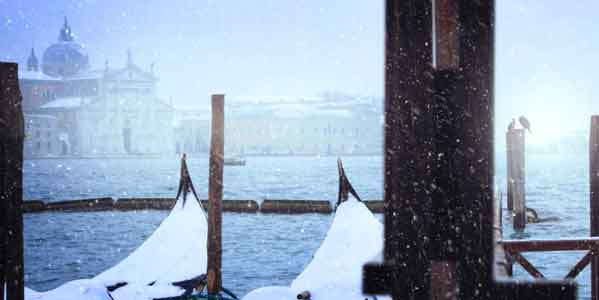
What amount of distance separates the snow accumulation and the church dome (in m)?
83.0

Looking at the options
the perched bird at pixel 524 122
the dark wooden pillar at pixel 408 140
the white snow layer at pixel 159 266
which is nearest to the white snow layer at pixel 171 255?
the white snow layer at pixel 159 266

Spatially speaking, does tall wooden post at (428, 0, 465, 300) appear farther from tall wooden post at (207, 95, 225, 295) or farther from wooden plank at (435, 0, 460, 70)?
tall wooden post at (207, 95, 225, 295)

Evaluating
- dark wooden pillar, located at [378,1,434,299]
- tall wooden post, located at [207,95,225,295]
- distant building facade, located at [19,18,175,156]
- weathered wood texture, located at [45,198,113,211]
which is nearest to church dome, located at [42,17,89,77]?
distant building facade, located at [19,18,175,156]

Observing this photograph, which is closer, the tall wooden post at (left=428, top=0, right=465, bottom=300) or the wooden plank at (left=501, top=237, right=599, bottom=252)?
the tall wooden post at (left=428, top=0, right=465, bottom=300)

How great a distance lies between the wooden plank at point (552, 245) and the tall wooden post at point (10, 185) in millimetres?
2673

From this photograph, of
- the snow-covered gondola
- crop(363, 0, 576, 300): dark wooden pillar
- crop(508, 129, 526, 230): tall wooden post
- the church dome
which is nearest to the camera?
crop(363, 0, 576, 300): dark wooden pillar

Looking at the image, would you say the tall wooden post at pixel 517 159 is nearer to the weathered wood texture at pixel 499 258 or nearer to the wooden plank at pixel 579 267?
the wooden plank at pixel 579 267

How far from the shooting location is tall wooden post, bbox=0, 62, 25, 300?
7.61ft

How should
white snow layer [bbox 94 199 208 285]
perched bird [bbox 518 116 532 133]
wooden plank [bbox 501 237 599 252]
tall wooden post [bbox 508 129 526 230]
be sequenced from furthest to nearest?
perched bird [bbox 518 116 532 133] → tall wooden post [bbox 508 129 526 230] → white snow layer [bbox 94 199 208 285] → wooden plank [bbox 501 237 599 252]

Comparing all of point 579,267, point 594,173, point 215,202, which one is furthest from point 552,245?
point 594,173

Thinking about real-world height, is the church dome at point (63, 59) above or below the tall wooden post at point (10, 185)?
above

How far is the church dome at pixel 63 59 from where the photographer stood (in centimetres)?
8244

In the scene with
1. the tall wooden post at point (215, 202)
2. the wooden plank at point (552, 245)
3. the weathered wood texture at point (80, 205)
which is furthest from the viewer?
the weathered wood texture at point (80, 205)

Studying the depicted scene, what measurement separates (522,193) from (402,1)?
36.4ft
